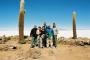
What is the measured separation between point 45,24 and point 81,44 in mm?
3868

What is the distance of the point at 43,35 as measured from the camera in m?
19.2

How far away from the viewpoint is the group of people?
1897 cm

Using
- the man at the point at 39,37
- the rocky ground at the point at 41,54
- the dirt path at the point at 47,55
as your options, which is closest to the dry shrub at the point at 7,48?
the rocky ground at the point at 41,54

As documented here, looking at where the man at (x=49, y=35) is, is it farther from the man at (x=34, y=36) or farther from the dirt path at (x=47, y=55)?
the dirt path at (x=47, y=55)

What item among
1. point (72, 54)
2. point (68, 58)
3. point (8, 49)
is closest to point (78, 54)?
point (72, 54)

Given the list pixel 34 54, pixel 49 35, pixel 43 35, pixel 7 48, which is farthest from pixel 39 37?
pixel 34 54

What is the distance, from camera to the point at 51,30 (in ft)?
63.0

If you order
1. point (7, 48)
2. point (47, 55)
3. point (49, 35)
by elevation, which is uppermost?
point (49, 35)

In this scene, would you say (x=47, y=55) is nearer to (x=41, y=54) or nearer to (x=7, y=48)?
(x=41, y=54)

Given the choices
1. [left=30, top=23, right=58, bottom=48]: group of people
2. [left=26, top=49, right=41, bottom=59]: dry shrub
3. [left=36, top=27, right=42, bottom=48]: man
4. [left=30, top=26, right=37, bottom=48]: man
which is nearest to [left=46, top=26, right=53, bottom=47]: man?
[left=30, top=23, right=58, bottom=48]: group of people

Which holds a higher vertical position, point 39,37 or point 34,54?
point 39,37

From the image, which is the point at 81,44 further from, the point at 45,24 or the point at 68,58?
the point at 68,58

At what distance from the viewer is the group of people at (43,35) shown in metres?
19.0

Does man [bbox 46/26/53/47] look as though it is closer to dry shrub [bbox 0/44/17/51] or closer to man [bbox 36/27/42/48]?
man [bbox 36/27/42/48]
